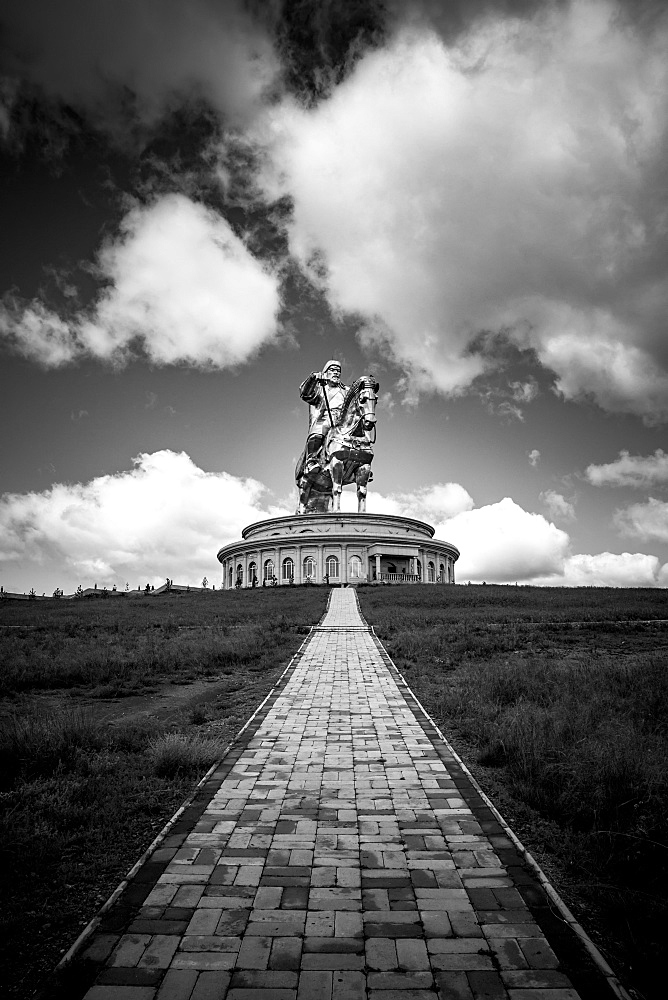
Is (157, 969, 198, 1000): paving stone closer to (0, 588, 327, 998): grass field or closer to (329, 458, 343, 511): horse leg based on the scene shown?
(0, 588, 327, 998): grass field

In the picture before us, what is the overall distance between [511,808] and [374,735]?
244 centimetres

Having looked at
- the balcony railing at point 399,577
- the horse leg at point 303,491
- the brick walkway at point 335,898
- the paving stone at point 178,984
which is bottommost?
the paving stone at point 178,984

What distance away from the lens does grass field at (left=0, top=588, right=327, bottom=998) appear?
12.4ft

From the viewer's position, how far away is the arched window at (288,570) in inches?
2090

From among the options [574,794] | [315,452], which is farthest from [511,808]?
[315,452]

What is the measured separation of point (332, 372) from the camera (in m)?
59.5

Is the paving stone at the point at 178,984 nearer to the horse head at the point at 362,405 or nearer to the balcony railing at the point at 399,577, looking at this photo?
the balcony railing at the point at 399,577

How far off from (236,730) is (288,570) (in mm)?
45890

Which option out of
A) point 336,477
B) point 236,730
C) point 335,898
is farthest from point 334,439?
point 335,898

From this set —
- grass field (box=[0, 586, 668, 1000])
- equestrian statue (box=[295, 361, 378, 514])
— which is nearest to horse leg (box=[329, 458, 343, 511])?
equestrian statue (box=[295, 361, 378, 514])

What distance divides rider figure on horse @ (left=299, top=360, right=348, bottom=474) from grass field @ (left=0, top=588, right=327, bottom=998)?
134 ft

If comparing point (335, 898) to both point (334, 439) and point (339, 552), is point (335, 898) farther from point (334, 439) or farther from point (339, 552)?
point (334, 439)

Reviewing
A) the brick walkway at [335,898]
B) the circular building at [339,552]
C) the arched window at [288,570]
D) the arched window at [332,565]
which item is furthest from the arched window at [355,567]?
the brick walkway at [335,898]

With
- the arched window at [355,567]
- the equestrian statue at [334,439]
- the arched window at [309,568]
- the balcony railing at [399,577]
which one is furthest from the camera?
the equestrian statue at [334,439]
